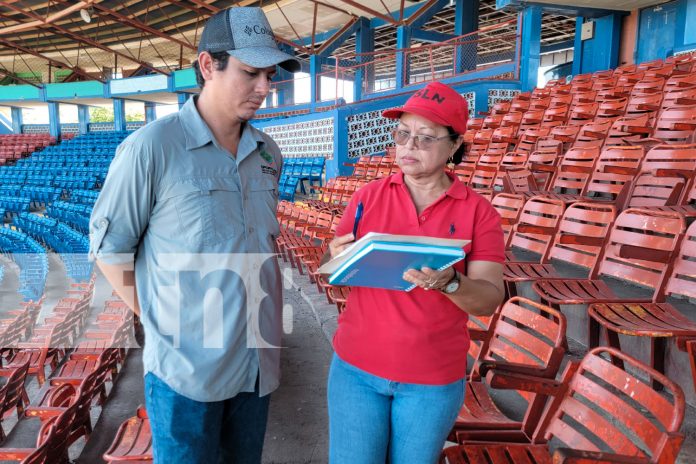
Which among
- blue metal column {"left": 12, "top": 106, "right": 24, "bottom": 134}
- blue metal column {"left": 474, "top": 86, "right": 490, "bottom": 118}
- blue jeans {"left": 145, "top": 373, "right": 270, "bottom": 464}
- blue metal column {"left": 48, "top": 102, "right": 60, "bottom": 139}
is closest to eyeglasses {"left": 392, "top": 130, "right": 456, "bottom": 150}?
blue jeans {"left": 145, "top": 373, "right": 270, "bottom": 464}

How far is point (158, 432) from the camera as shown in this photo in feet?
4.25

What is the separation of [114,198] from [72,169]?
71.0 feet

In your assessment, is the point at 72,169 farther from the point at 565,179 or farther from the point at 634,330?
the point at 634,330

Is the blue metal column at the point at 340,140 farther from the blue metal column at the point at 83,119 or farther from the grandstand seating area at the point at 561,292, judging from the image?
the blue metal column at the point at 83,119

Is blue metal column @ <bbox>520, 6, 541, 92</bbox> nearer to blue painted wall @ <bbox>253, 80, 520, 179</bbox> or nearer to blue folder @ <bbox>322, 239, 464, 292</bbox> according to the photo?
blue painted wall @ <bbox>253, 80, 520, 179</bbox>

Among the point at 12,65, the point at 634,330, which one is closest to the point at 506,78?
the point at 634,330

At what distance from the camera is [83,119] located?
28.6 meters

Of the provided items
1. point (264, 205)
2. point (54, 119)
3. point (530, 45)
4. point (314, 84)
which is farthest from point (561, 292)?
point (54, 119)

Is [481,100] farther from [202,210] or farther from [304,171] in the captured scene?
[202,210]

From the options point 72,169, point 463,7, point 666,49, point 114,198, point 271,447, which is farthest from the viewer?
point 72,169

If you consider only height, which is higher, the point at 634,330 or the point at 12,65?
the point at 12,65

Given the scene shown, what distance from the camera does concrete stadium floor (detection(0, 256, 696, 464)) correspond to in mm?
2482

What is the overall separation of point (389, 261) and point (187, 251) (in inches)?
19.6

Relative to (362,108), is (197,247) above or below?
below
